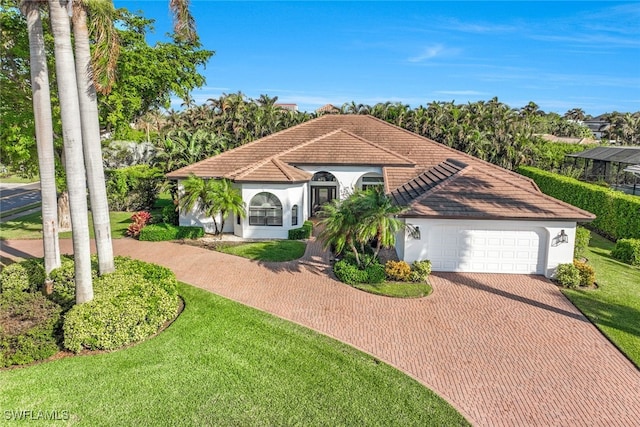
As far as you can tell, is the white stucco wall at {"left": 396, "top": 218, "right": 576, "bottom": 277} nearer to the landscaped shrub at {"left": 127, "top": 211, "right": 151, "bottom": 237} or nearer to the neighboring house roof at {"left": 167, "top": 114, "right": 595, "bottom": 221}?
the neighboring house roof at {"left": 167, "top": 114, "right": 595, "bottom": 221}

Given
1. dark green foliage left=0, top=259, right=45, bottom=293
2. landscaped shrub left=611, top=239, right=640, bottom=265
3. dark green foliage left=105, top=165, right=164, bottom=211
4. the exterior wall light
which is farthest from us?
dark green foliage left=105, top=165, right=164, bottom=211

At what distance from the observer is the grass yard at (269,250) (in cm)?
2015

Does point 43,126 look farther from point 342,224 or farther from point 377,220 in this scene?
point 377,220

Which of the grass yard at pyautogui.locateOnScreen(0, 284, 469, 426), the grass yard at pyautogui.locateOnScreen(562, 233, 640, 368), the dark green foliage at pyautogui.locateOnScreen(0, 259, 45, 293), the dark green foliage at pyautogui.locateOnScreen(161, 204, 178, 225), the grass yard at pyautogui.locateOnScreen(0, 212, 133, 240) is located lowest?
the grass yard at pyautogui.locateOnScreen(0, 284, 469, 426)

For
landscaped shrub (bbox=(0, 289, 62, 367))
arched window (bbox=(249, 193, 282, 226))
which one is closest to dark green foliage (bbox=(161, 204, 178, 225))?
arched window (bbox=(249, 193, 282, 226))

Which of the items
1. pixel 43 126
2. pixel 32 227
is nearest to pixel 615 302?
pixel 43 126

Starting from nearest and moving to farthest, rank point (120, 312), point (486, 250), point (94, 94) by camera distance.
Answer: point (120, 312), point (94, 94), point (486, 250)

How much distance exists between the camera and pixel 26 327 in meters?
11.4

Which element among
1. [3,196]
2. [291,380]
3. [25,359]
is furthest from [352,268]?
[3,196]

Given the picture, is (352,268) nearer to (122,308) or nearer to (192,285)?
(192,285)

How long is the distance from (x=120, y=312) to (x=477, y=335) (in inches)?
399

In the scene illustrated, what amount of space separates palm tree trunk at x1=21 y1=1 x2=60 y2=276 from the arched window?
1147cm

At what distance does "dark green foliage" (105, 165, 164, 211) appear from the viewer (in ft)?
104

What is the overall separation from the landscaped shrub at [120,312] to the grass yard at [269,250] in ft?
21.9
